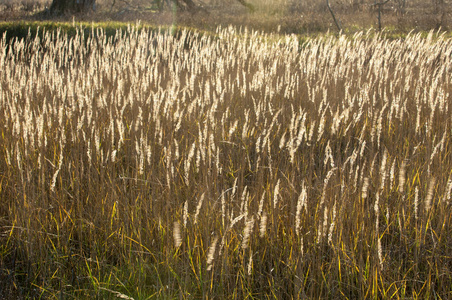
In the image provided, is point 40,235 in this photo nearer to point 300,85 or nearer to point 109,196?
point 109,196

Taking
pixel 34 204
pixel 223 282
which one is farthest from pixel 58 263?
pixel 223 282

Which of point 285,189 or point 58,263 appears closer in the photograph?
point 58,263

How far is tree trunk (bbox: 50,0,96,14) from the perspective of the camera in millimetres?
13484

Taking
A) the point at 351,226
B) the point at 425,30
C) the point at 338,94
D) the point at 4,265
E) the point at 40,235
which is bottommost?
the point at 4,265

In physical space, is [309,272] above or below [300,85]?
below

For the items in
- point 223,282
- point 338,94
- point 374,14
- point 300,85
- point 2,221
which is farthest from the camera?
point 374,14

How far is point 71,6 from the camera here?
1364 cm

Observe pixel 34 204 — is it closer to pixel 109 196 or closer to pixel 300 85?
pixel 109 196

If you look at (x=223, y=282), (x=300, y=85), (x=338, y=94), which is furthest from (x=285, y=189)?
(x=300, y=85)

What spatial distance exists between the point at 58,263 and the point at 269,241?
3.13 feet

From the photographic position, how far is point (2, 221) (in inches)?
91.1

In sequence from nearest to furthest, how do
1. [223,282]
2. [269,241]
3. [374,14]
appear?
[223,282] → [269,241] → [374,14]

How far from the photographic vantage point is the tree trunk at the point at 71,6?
13.5m

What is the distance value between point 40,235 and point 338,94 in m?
3.09
